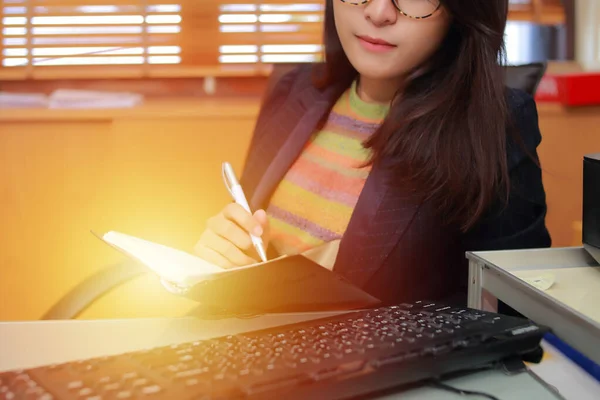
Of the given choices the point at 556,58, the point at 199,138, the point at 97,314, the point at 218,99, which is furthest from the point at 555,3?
the point at 97,314

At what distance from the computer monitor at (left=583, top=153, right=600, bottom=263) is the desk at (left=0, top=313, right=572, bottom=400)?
0.79ft

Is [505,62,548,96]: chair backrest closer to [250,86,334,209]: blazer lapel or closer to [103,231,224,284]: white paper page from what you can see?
[250,86,334,209]: blazer lapel

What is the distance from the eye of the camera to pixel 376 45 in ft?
3.51

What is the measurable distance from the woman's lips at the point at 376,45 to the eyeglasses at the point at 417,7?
59mm

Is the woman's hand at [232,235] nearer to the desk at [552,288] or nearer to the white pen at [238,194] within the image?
the white pen at [238,194]

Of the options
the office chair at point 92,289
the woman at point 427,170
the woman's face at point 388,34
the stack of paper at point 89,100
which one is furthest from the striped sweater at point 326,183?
the stack of paper at point 89,100

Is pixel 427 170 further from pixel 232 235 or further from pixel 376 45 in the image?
pixel 232 235

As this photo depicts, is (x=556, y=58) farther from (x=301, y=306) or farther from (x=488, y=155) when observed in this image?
(x=301, y=306)

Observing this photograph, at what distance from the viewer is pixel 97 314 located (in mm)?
1837

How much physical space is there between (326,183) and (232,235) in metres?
0.30

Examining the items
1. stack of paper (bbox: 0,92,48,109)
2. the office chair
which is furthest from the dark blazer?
stack of paper (bbox: 0,92,48,109)

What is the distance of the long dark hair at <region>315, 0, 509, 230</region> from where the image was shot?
3.36 ft

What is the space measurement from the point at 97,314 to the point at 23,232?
0.31 metres

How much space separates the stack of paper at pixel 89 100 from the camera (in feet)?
6.31
